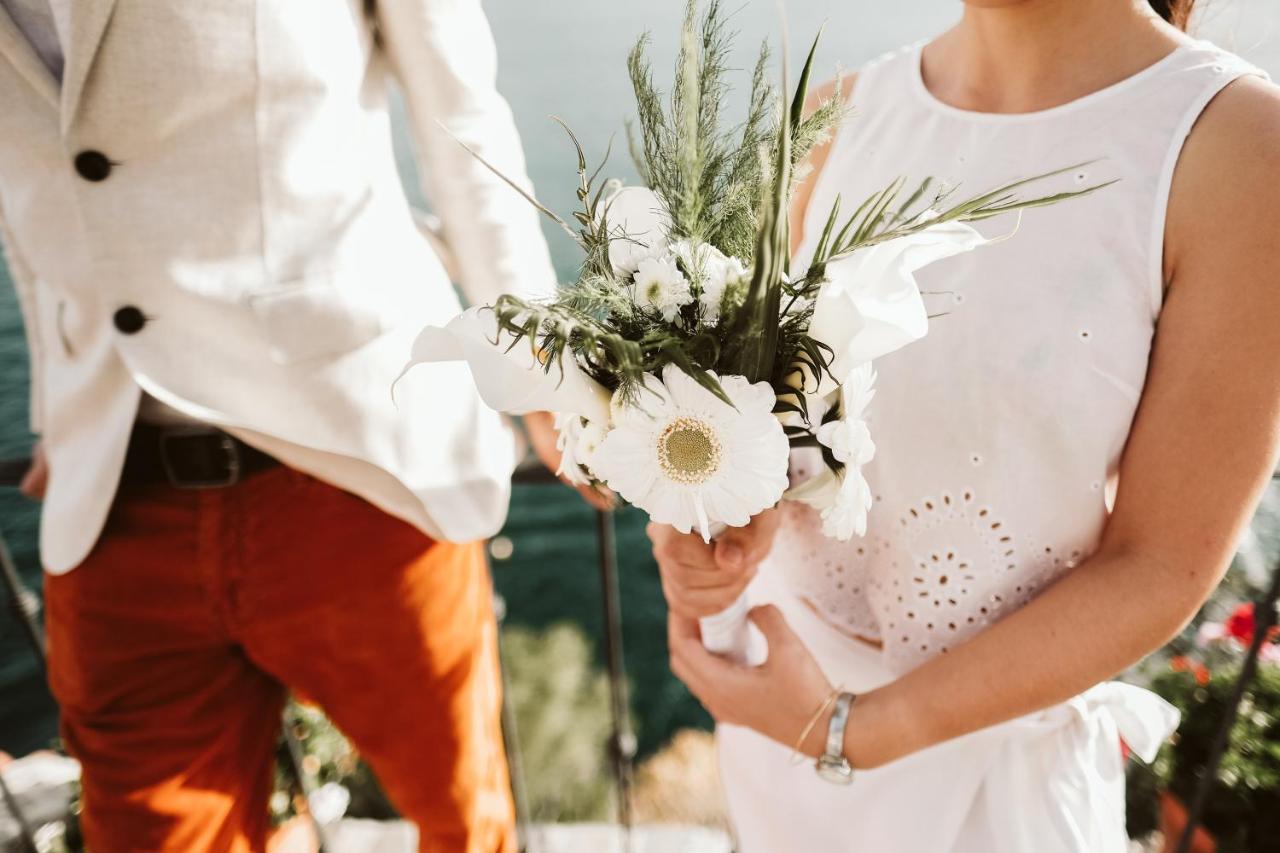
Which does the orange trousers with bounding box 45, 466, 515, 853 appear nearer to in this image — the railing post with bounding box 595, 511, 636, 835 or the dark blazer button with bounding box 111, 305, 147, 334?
the dark blazer button with bounding box 111, 305, 147, 334

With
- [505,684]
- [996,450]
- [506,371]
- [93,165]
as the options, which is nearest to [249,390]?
[93,165]

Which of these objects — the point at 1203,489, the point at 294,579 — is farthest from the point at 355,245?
the point at 1203,489

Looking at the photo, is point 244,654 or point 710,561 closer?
point 710,561

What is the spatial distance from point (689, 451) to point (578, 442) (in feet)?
0.50

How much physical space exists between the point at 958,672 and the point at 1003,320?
0.46 m

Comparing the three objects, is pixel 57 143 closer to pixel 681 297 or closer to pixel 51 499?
pixel 51 499

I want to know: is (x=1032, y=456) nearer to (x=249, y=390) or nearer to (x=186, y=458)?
(x=249, y=390)

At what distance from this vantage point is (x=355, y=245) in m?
1.16

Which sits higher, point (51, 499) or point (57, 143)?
point (57, 143)

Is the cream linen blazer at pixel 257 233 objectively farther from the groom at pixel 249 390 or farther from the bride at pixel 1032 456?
the bride at pixel 1032 456

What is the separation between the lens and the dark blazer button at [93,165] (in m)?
1.02

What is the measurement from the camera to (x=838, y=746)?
1075 mm

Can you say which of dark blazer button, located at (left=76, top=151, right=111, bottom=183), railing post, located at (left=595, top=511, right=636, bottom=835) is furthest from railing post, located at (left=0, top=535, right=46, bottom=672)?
railing post, located at (left=595, top=511, right=636, bottom=835)

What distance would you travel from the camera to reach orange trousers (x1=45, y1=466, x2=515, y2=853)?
1.18m
